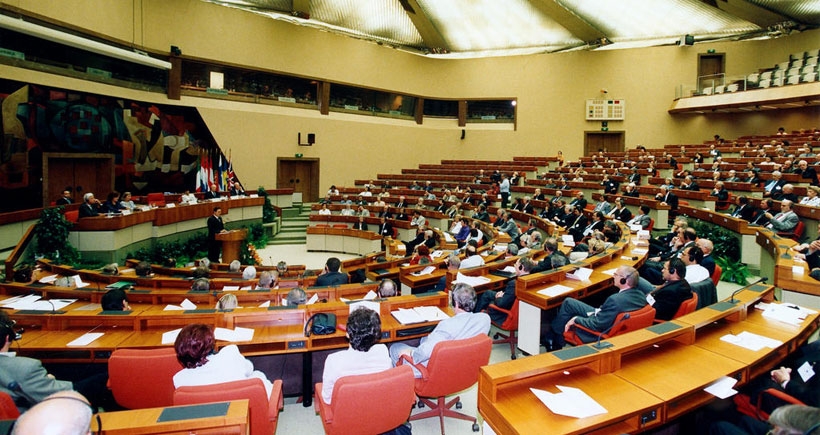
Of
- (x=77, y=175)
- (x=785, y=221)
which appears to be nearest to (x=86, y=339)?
(x=785, y=221)

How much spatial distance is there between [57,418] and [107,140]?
11560mm

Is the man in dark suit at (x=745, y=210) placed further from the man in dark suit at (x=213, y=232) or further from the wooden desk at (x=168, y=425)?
the man in dark suit at (x=213, y=232)

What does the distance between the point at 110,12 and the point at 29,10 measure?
Answer: 203 centimetres

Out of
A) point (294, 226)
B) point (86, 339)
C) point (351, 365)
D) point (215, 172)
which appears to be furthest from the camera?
point (294, 226)

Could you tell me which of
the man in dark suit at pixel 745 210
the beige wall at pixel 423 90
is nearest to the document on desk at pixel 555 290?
the man in dark suit at pixel 745 210

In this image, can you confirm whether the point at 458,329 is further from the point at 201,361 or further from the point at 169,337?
the point at 169,337

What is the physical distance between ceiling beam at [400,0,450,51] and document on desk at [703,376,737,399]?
1472 cm

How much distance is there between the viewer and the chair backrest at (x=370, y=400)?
238 cm

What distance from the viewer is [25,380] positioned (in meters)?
2.39

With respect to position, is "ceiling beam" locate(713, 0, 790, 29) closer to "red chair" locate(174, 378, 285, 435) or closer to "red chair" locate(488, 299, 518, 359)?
"red chair" locate(488, 299, 518, 359)

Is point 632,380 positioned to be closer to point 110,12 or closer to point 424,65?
point 110,12

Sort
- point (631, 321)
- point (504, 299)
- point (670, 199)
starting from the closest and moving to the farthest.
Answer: point (631, 321), point (504, 299), point (670, 199)

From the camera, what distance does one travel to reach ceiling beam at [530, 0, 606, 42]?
49.1 ft

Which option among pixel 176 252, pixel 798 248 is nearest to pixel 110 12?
pixel 176 252
